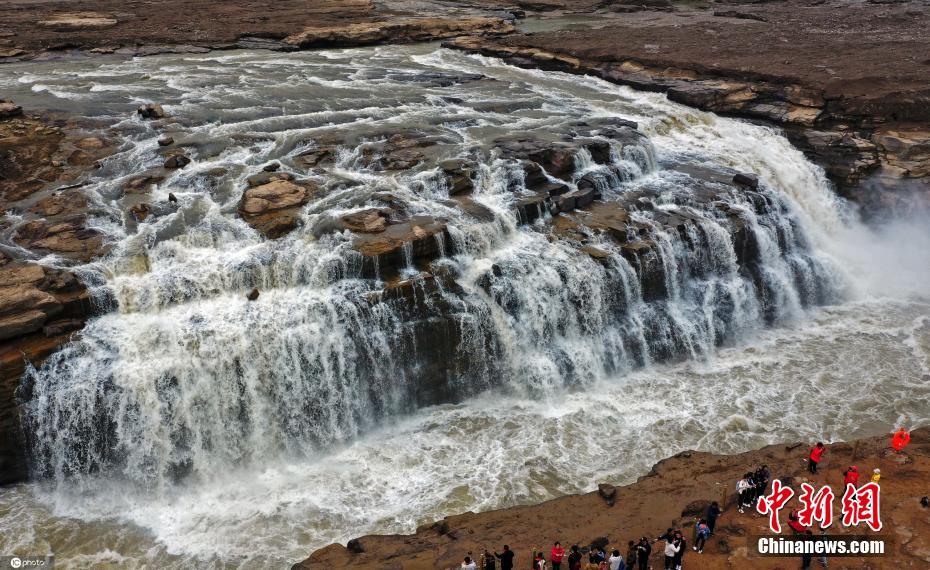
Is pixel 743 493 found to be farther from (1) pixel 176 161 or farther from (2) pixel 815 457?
(1) pixel 176 161

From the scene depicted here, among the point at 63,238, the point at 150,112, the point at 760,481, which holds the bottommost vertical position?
the point at 760,481

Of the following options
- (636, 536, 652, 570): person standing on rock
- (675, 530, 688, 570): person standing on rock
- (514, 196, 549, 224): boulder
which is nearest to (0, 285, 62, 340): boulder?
(514, 196, 549, 224): boulder

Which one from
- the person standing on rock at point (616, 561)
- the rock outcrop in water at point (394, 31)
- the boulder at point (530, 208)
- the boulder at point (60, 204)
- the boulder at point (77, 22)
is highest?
the boulder at point (77, 22)

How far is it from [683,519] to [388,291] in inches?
387

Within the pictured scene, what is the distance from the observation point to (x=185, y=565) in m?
16.5

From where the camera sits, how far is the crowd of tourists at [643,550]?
14250mm

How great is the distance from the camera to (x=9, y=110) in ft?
98.0

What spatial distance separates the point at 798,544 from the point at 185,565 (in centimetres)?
1297

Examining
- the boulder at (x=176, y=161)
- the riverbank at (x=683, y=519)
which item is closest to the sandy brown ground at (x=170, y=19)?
the boulder at (x=176, y=161)

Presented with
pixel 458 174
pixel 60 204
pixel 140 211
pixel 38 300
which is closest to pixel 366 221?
pixel 458 174

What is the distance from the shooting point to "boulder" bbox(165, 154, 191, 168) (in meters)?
26.3

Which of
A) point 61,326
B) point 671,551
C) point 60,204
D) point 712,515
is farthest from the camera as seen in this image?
point 60,204

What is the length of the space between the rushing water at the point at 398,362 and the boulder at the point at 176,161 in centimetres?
51

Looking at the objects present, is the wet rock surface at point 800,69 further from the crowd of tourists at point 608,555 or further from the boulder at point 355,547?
the boulder at point 355,547
